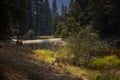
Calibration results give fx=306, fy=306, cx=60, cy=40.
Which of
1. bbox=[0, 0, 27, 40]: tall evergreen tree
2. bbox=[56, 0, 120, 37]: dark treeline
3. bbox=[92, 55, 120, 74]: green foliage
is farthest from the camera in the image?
bbox=[56, 0, 120, 37]: dark treeline

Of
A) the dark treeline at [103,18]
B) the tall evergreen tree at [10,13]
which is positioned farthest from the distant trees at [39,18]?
the tall evergreen tree at [10,13]

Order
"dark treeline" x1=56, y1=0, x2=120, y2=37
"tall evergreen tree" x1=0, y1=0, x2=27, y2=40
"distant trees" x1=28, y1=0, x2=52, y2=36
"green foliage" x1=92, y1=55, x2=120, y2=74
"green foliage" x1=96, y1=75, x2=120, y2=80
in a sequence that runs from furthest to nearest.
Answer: "distant trees" x1=28, y1=0, x2=52, y2=36 → "dark treeline" x1=56, y1=0, x2=120, y2=37 → "green foliage" x1=92, y1=55, x2=120, y2=74 → "green foliage" x1=96, y1=75, x2=120, y2=80 → "tall evergreen tree" x1=0, y1=0, x2=27, y2=40

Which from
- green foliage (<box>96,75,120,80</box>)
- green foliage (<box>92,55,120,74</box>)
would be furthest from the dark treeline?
green foliage (<box>96,75,120,80</box>)

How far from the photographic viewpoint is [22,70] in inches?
457

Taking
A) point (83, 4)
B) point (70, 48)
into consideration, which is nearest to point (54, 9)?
point (83, 4)

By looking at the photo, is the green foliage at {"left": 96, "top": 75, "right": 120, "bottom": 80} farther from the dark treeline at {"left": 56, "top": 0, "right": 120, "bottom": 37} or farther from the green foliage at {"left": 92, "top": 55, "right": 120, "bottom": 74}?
the dark treeline at {"left": 56, "top": 0, "right": 120, "bottom": 37}

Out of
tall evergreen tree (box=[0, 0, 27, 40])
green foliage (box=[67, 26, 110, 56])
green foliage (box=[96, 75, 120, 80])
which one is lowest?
green foliage (box=[96, 75, 120, 80])

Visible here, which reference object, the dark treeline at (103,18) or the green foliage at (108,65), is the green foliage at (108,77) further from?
the dark treeline at (103,18)

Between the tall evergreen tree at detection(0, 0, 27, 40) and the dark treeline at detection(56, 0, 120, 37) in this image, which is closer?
the tall evergreen tree at detection(0, 0, 27, 40)

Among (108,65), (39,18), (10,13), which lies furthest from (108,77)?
(39,18)

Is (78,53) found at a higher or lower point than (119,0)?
lower

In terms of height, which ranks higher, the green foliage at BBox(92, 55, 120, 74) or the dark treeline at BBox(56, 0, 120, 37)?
the dark treeline at BBox(56, 0, 120, 37)

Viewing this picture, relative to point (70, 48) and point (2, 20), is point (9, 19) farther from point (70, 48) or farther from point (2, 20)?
point (70, 48)

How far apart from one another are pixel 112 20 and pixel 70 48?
32.7 metres
